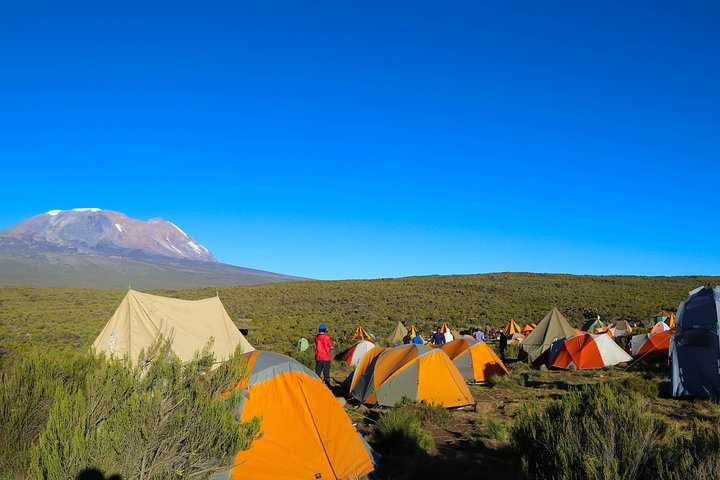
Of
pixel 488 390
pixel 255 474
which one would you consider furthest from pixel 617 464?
pixel 488 390

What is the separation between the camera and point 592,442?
4773mm

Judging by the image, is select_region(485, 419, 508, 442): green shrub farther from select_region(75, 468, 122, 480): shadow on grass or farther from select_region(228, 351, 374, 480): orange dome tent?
select_region(75, 468, 122, 480): shadow on grass

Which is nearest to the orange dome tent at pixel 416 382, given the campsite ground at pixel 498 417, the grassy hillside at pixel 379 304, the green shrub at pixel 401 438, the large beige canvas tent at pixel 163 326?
the campsite ground at pixel 498 417

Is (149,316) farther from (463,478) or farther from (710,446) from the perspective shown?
(710,446)

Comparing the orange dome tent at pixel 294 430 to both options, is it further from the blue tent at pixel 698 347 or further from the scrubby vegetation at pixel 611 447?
the blue tent at pixel 698 347

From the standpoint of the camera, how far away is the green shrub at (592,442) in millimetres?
4492

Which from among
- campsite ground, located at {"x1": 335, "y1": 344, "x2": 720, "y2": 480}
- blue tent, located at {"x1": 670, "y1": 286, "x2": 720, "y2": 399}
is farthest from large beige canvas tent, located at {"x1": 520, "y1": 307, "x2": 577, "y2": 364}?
blue tent, located at {"x1": 670, "y1": 286, "x2": 720, "y2": 399}

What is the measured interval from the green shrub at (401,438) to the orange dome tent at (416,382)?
225 centimetres

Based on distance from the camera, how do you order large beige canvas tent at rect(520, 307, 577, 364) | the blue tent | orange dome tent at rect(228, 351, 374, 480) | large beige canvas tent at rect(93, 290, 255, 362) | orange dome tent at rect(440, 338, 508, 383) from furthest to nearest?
large beige canvas tent at rect(520, 307, 577, 364)
orange dome tent at rect(440, 338, 508, 383)
large beige canvas tent at rect(93, 290, 255, 362)
the blue tent
orange dome tent at rect(228, 351, 374, 480)

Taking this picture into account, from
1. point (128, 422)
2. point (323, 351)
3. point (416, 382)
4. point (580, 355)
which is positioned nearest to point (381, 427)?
point (416, 382)

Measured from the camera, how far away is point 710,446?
4387 millimetres

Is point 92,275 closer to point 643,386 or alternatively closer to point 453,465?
point 643,386

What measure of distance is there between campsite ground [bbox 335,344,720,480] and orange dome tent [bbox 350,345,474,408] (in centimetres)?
33

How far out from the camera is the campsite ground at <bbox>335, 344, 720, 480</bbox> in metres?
6.97
